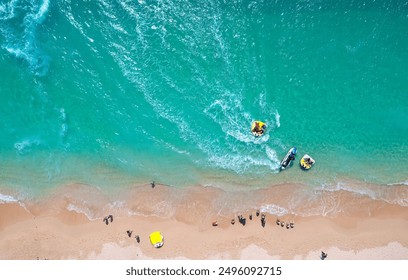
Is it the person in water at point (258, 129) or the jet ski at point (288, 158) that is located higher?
the person in water at point (258, 129)

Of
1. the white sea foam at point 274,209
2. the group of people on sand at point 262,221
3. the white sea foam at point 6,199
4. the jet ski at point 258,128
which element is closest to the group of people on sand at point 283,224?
the group of people on sand at point 262,221

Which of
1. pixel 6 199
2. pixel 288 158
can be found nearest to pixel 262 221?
pixel 288 158

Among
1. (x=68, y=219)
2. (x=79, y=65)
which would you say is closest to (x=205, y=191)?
(x=68, y=219)

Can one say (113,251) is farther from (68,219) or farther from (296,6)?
(296,6)

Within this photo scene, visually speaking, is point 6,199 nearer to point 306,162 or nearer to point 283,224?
point 283,224

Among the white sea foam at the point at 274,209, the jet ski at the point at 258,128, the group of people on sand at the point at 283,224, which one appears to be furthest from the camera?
the white sea foam at the point at 274,209

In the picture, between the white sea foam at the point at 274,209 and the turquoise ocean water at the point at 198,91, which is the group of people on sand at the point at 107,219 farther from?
the white sea foam at the point at 274,209
